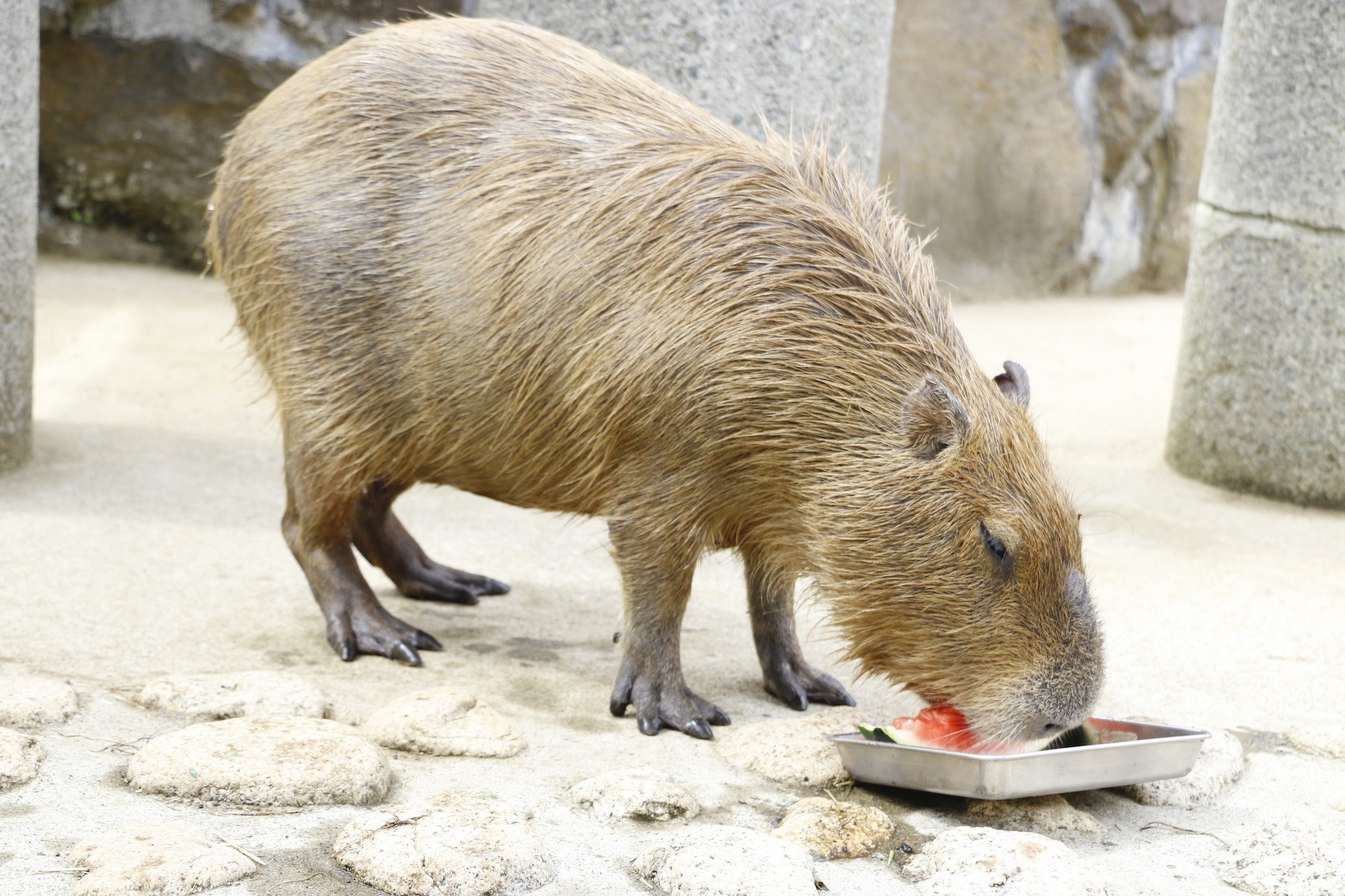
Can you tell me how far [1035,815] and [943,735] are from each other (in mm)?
244

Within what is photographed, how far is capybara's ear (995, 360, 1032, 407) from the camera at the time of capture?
332 cm

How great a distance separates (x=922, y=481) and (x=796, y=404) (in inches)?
13.5

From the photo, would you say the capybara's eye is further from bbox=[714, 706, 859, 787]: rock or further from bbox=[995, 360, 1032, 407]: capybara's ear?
bbox=[714, 706, 859, 787]: rock

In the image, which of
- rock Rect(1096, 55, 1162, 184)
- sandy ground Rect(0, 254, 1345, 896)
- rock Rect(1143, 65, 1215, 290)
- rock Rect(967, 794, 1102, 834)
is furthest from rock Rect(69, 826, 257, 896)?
rock Rect(1143, 65, 1215, 290)

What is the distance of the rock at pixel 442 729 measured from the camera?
3.17m

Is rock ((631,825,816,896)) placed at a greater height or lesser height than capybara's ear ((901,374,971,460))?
lesser

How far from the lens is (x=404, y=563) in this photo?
4402mm

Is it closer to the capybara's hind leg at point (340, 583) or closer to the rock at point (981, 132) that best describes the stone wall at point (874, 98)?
the rock at point (981, 132)

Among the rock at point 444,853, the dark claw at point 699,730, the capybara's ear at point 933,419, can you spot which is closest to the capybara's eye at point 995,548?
the capybara's ear at point 933,419

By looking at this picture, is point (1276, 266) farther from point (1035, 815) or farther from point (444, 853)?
point (444, 853)

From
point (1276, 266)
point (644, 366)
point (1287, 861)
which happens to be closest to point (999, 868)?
point (1287, 861)

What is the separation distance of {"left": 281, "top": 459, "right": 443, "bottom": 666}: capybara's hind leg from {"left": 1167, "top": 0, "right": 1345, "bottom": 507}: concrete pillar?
3.73m

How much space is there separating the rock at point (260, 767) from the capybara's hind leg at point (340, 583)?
87cm

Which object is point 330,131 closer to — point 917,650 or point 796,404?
point 796,404
